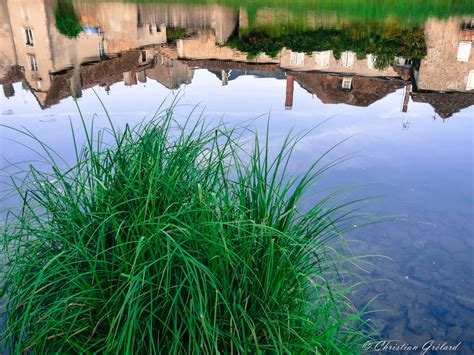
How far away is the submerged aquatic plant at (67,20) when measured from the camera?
25.9 metres

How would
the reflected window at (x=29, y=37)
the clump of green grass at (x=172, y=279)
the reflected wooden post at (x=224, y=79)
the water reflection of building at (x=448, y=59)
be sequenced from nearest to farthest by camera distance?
1. the clump of green grass at (x=172, y=279)
2. the reflected wooden post at (x=224, y=79)
3. the water reflection of building at (x=448, y=59)
4. the reflected window at (x=29, y=37)

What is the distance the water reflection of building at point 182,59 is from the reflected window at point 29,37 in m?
0.07

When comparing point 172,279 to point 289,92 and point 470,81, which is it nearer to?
point 289,92

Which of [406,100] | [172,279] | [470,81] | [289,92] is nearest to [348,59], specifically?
[470,81]

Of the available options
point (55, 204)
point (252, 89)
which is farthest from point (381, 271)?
point (252, 89)

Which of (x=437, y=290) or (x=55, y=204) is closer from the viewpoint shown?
(x=55, y=204)

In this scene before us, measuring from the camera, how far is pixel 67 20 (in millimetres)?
28094

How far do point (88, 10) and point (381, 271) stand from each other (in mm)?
32840

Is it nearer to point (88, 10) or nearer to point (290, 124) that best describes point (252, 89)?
point (290, 124)

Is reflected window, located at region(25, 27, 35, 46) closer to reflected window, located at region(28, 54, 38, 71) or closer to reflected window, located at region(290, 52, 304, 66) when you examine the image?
reflected window, located at region(28, 54, 38, 71)

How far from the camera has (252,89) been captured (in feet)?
52.9

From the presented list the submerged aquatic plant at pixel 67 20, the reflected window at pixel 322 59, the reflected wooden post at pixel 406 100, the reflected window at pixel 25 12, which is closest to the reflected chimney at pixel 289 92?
the reflected wooden post at pixel 406 100

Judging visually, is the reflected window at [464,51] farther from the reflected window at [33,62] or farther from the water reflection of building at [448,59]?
the reflected window at [33,62]

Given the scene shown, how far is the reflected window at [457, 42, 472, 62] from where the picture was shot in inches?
910
